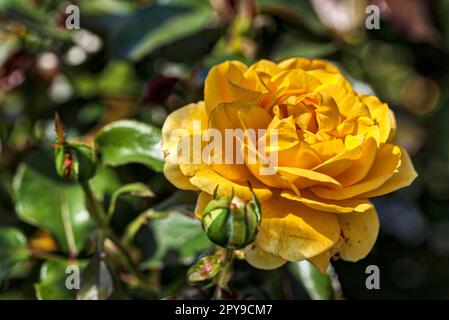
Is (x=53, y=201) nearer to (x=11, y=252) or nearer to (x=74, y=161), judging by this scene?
(x=11, y=252)

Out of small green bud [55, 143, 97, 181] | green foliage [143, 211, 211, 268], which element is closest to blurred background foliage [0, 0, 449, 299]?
green foliage [143, 211, 211, 268]

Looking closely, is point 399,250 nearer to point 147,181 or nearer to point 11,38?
point 147,181

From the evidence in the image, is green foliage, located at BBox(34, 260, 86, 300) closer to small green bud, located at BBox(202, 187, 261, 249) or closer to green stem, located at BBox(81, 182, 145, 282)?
green stem, located at BBox(81, 182, 145, 282)

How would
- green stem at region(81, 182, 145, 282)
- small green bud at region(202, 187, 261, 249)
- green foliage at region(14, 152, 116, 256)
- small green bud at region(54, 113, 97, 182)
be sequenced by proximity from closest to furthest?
small green bud at region(202, 187, 261, 249)
small green bud at region(54, 113, 97, 182)
green stem at region(81, 182, 145, 282)
green foliage at region(14, 152, 116, 256)

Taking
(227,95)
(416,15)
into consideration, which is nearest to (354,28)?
(416,15)
